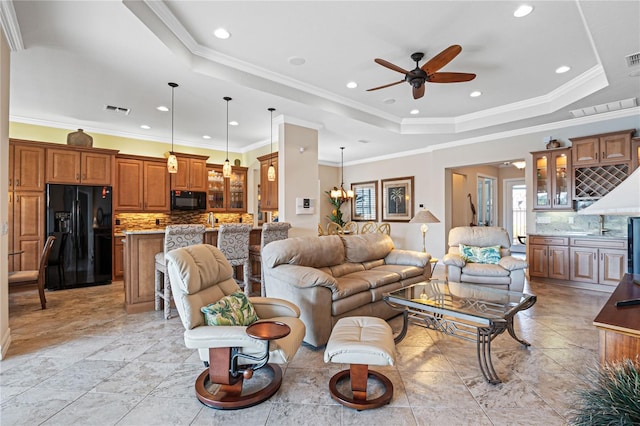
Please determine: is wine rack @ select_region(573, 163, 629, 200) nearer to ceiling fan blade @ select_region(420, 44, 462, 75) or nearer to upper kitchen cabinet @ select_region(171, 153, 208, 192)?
ceiling fan blade @ select_region(420, 44, 462, 75)

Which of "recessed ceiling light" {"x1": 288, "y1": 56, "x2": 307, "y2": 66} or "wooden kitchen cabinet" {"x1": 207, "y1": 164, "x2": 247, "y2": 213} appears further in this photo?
"wooden kitchen cabinet" {"x1": 207, "y1": 164, "x2": 247, "y2": 213}

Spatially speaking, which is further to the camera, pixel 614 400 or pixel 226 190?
pixel 226 190

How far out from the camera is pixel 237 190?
7367 mm

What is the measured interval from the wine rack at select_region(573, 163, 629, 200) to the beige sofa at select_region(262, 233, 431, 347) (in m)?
3.05

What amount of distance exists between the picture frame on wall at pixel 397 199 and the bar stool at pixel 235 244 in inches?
192

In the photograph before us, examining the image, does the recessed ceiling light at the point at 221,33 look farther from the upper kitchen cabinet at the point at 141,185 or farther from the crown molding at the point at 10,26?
the upper kitchen cabinet at the point at 141,185

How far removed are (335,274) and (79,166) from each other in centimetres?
481

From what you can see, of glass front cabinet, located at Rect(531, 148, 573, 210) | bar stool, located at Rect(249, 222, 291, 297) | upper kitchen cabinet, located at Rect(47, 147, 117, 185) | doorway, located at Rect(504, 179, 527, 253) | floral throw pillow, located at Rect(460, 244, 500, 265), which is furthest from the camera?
doorway, located at Rect(504, 179, 527, 253)

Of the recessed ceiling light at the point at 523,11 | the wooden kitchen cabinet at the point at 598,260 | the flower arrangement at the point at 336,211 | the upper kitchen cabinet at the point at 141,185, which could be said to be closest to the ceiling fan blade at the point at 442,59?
the recessed ceiling light at the point at 523,11

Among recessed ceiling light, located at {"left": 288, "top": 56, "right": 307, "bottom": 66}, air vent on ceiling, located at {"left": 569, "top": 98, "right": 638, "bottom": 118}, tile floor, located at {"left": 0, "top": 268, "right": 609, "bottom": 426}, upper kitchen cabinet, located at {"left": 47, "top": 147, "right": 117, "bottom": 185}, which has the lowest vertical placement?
tile floor, located at {"left": 0, "top": 268, "right": 609, "bottom": 426}

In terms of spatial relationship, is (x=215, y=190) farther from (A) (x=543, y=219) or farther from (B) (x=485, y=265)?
(A) (x=543, y=219)

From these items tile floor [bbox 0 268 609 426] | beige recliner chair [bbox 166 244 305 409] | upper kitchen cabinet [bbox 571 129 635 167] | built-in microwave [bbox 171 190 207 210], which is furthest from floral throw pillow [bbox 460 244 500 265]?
built-in microwave [bbox 171 190 207 210]

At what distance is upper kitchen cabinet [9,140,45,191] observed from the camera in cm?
484

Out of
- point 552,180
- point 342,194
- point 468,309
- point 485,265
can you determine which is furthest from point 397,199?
point 468,309
